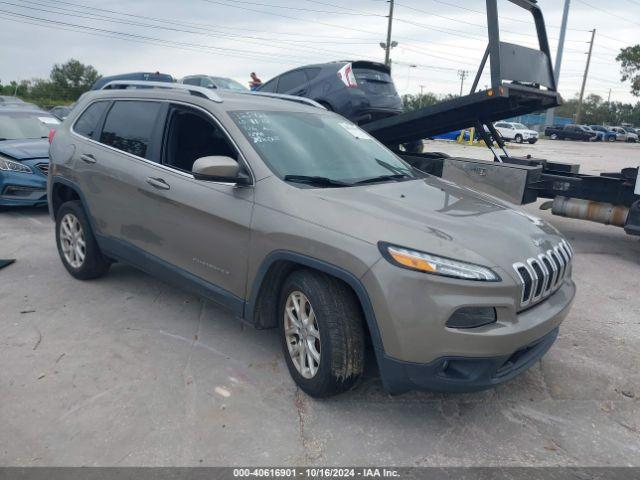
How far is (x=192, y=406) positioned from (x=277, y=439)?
0.59 m

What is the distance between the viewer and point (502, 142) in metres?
7.41

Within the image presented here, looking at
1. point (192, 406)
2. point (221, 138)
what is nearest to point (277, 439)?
point (192, 406)

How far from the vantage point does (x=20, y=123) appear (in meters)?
8.98

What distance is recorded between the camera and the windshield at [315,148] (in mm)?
3420

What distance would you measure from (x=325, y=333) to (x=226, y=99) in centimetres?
195

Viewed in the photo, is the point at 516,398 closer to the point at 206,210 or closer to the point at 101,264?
the point at 206,210

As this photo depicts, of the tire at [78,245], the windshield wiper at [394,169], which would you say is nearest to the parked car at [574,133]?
the windshield wiper at [394,169]

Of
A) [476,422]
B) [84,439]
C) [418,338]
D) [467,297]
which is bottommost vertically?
[84,439]

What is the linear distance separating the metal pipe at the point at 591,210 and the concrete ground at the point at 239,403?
2.23 meters

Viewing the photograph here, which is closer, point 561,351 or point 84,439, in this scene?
point 84,439

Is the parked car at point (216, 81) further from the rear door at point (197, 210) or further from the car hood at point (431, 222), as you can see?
the car hood at point (431, 222)

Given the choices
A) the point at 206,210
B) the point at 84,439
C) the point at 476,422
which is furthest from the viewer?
the point at 206,210

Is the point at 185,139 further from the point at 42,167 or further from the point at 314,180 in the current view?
the point at 42,167

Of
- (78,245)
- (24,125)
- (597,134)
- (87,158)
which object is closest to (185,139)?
(87,158)
